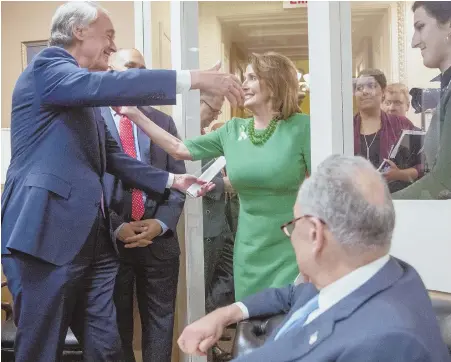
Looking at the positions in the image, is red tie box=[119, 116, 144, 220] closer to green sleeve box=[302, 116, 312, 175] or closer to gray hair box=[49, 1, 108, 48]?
gray hair box=[49, 1, 108, 48]

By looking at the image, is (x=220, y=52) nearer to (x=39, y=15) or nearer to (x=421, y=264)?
(x=39, y=15)

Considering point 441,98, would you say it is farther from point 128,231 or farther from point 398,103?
point 128,231

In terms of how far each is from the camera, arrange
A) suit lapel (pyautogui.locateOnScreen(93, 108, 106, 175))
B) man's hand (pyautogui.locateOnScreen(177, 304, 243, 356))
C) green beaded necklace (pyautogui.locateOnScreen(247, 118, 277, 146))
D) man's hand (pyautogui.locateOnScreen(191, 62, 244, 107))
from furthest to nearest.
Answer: green beaded necklace (pyautogui.locateOnScreen(247, 118, 277, 146))
suit lapel (pyautogui.locateOnScreen(93, 108, 106, 175))
man's hand (pyautogui.locateOnScreen(191, 62, 244, 107))
man's hand (pyautogui.locateOnScreen(177, 304, 243, 356))

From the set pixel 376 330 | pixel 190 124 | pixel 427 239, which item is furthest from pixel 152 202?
pixel 376 330

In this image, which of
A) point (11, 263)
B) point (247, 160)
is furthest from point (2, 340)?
point (247, 160)

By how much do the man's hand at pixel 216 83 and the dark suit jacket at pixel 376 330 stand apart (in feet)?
2.77

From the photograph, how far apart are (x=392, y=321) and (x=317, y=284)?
→ 8.6 inches

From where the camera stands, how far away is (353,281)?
0.96 metres

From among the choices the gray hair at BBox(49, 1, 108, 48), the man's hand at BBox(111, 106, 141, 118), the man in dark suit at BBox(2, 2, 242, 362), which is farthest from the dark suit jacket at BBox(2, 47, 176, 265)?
the man's hand at BBox(111, 106, 141, 118)

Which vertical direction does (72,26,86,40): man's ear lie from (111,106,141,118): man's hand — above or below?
above

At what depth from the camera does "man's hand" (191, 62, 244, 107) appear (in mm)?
1593

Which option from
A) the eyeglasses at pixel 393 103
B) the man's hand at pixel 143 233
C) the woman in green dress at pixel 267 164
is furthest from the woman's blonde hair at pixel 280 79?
the man's hand at pixel 143 233

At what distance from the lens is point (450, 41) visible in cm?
164

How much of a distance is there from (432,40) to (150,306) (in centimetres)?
138
